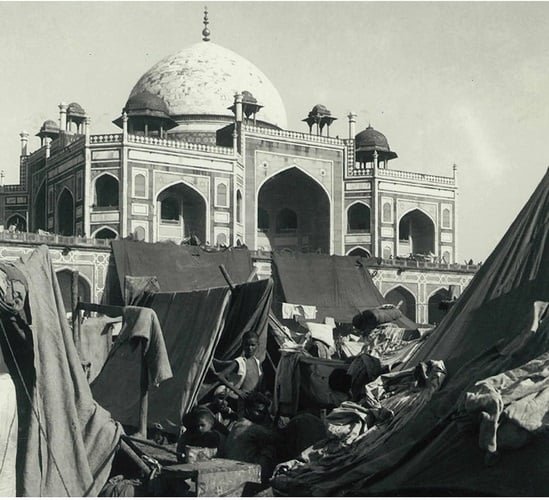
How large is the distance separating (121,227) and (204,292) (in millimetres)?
22345

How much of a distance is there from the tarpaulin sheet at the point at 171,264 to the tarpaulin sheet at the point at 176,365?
14745mm

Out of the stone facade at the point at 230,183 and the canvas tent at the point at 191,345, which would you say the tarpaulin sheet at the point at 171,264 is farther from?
the canvas tent at the point at 191,345

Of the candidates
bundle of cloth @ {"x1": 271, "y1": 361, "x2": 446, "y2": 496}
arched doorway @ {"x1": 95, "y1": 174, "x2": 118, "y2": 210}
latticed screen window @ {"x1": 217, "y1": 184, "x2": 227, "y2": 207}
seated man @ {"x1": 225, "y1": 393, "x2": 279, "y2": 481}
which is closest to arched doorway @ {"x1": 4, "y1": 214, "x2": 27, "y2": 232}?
arched doorway @ {"x1": 95, "y1": 174, "x2": 118, "y2": 210}

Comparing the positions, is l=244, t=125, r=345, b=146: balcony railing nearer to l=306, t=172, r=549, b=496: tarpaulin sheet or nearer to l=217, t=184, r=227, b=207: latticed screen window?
l=217, t=184, r=227, b=207: latticed screen window

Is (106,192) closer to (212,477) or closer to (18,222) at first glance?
(18,222)

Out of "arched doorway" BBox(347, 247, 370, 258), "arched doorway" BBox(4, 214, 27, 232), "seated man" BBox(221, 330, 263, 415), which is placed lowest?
"seated man" BBox(221, 330, 263, 415)

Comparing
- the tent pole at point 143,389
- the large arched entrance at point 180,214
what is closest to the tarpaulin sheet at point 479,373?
the tent pole at point 143,389

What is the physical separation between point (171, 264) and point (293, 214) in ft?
48.4

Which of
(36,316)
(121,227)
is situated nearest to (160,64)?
(121,227)

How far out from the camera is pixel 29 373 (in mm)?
4543

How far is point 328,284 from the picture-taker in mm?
28859

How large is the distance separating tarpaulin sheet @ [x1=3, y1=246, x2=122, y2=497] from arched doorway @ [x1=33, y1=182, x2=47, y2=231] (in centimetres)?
3494

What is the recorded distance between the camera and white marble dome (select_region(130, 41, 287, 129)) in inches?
1559

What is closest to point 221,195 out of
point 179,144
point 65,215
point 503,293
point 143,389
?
point 179,144
